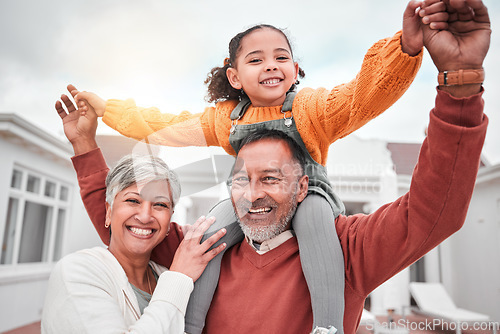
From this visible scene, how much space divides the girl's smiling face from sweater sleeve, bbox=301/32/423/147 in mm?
83

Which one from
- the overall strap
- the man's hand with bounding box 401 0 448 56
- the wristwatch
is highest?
the man's hand with bounding box 401 0 448 56

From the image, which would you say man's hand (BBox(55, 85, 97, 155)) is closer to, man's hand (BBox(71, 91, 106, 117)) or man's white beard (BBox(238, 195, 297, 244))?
man's hand (BBox(71, 91, 106, 117))

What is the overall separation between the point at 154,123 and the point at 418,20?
74cm

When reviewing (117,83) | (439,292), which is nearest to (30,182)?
(117,83)

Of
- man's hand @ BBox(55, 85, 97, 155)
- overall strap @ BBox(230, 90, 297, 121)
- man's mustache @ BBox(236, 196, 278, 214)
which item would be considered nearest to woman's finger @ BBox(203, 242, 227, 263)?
man's mustache @ BBox(236, 196, 278, 214)

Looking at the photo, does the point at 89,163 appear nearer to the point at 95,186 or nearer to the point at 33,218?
the point at 95,186

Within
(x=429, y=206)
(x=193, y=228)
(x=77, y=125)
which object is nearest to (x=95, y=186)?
(x=77, y=125)

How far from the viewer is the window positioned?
191 inches

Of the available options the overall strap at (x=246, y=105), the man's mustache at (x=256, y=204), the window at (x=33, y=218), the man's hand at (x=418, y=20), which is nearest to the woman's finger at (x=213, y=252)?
the man's mustache at (x=256, y=204)

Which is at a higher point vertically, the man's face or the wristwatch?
the wristwatch

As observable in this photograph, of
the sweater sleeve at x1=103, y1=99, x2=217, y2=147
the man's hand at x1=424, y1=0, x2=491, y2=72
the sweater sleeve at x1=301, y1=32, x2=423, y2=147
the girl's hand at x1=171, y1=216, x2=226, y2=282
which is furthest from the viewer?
the sweater sleeve at x1=103, y1=99, x2=217, y2=147

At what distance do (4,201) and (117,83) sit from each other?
409cm

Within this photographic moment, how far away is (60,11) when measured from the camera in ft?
7.23

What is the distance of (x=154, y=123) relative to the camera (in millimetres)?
1140
